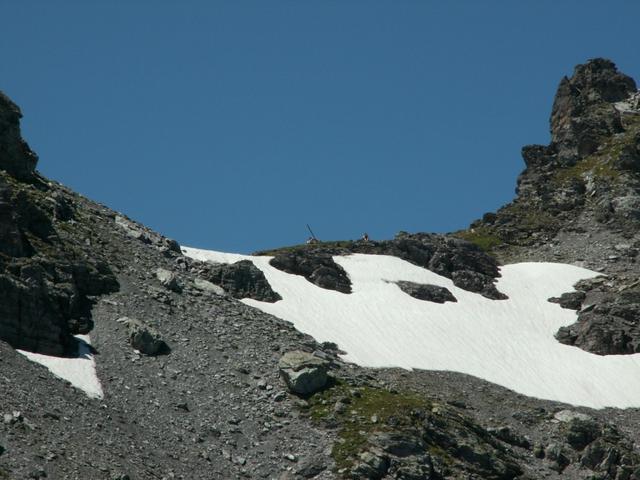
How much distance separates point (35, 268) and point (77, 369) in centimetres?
840

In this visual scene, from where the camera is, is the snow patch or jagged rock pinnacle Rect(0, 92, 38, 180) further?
jagged rock pinnacle Rect(0, 92, 38, 180)

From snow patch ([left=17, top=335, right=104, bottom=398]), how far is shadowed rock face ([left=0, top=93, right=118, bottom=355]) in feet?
2.72

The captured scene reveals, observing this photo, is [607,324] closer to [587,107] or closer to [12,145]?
[12,145]

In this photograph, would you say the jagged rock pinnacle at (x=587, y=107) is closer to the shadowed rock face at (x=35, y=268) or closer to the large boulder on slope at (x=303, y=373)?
the shadowed rock face at (x=35, y=268)

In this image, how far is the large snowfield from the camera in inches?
3150

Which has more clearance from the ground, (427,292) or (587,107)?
(587,107)

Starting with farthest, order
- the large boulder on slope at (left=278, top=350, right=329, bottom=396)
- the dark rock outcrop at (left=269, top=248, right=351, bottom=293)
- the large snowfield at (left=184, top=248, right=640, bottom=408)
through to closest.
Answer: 1. the dark rock outcrop at (left=269, top=248, right=351, bottom=293)
2. the large snowfield at (left=184, top=248, right=640, bottom=408)
3. the large boulder on slope at (left=278, top=350, right=329, bottom=396)

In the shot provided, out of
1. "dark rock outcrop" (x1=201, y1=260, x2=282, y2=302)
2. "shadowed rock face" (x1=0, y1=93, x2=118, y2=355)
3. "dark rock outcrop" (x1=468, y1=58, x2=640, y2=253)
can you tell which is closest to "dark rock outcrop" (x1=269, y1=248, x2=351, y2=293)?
"dark rock outcrop" (x1=201, y1=260, x2=282, y2=302)

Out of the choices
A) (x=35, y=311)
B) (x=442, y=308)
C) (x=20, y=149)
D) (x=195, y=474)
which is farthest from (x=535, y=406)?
(x=20, y=149)

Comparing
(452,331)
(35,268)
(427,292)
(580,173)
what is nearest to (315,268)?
(427,292)

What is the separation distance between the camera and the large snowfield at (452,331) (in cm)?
8000

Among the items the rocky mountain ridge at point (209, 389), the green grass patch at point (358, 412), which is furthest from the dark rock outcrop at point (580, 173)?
the green grass patch at point (358, 412)

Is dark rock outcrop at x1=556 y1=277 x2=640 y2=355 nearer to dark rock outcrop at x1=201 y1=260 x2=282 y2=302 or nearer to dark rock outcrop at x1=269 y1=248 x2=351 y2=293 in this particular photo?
dark rock outcrop at x1=269 y1=248 x2=351 y2=293

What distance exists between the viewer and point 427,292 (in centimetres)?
9512
